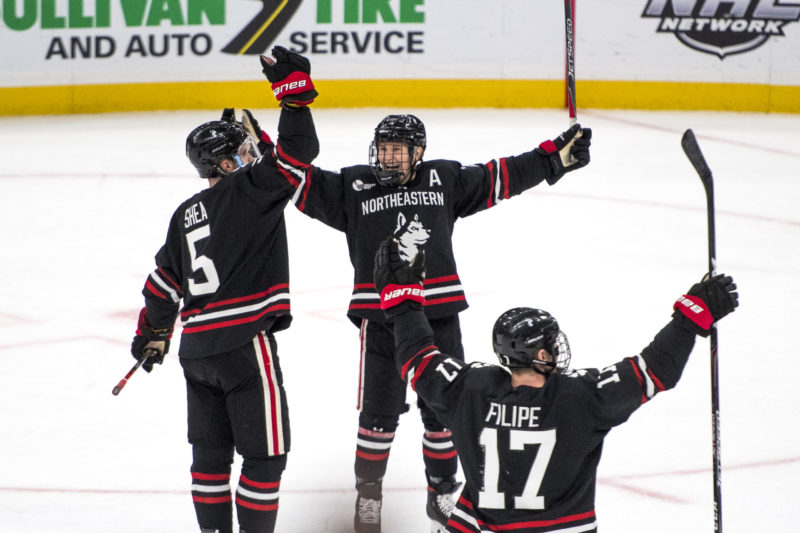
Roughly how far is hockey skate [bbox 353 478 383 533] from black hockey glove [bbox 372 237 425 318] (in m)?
1.13

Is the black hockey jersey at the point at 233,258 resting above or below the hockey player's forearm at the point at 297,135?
below

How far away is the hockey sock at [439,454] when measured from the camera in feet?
12.5

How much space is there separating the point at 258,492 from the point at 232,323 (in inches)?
18.1

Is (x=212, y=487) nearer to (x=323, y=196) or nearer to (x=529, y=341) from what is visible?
(x=323, y=196)

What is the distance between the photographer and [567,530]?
263 cm

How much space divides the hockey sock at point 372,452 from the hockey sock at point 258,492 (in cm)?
52

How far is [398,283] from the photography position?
291 cm

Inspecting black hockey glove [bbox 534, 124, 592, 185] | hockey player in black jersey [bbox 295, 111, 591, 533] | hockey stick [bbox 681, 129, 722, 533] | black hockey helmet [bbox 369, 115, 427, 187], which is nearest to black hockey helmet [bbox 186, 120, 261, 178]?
hockey player in black jersey [bbox 295, 111, 591, 533]

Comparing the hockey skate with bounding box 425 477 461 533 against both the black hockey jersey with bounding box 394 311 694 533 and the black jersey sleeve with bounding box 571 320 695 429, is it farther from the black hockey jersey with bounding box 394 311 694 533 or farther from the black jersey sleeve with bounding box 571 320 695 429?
the black jersey sleeve with bounding box 571 320 695 429

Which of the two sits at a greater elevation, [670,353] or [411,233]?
[411,233]

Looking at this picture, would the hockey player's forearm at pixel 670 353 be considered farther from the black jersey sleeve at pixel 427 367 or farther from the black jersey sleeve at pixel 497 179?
the black jersey sleeve at pixel 497 179

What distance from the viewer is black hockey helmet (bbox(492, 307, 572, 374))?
2635mm

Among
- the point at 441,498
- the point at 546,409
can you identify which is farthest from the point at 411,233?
the point at 546,409

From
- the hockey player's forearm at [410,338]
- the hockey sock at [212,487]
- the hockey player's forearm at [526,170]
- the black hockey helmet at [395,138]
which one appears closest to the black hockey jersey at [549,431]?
the hockey player's forearm at [410,338]
